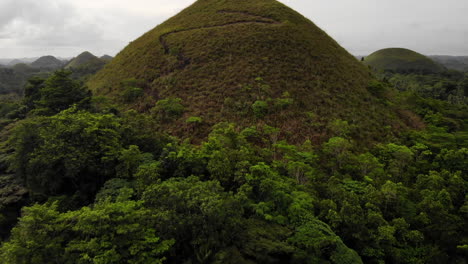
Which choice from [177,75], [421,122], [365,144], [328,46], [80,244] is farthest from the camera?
[328,46]

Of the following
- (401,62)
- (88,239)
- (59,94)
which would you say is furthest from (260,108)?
(401,62)

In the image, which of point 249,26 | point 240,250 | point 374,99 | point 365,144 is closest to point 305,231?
point 240,250

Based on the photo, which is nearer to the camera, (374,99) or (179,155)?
(179,155)

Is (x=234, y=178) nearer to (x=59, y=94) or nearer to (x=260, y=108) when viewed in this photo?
(x=260, y=108)

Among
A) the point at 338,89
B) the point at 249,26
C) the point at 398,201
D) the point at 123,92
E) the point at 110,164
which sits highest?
the point at 249,26

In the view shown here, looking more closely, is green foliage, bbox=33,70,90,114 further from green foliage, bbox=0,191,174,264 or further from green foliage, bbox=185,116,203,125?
green foliage, bbox=0,191,174,264

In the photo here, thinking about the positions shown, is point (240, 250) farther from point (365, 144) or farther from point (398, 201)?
point (365, 144)
